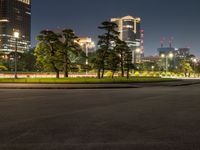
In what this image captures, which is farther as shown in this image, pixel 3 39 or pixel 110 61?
A: pixel 3 39

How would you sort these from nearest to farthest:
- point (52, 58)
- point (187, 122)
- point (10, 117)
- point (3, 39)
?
point (187, 122)
point (10, 117)
point (52, 58)
point (3, 39)

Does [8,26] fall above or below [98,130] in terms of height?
above

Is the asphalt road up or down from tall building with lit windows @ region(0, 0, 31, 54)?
down

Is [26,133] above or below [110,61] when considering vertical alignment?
below

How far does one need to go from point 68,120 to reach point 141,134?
2.82m

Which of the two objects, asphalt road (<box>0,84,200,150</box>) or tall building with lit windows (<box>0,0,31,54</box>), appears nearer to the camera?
asphalt road (<box>0,84,200,150</box>)

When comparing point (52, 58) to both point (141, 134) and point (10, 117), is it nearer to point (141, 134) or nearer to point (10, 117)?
point (10, 117)

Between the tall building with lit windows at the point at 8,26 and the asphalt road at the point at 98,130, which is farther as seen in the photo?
the tall building with lit windows at the point at 8,26

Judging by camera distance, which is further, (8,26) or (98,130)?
(8,26)

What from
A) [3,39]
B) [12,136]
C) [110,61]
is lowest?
[12,136]

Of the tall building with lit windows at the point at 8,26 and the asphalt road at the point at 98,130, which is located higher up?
the tall building with lit windows at the point at 8,26

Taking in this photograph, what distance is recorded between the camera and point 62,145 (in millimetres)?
5566

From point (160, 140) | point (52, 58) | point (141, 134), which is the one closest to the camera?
point (160, 140)

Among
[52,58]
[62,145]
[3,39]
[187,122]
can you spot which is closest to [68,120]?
[62,145]
